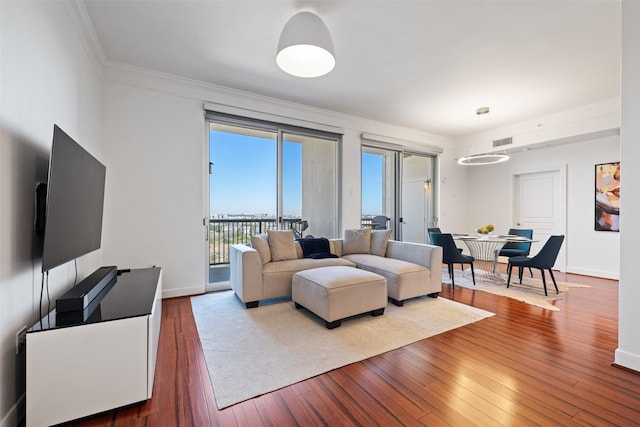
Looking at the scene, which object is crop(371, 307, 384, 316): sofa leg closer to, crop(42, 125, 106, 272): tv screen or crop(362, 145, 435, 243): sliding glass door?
crop(42, 125, 106, 272): tv screen

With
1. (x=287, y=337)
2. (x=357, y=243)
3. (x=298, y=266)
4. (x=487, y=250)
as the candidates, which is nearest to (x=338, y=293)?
(x=287, y=337)

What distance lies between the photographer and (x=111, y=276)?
7.55 ft

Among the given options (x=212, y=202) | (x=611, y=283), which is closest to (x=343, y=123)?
(x=212, y=202)

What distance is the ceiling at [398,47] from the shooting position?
7.61 feet

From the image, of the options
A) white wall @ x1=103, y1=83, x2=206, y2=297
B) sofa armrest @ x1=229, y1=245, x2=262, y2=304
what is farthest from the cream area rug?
white wall @ x1=103, y1=83, x2=206, y2=297

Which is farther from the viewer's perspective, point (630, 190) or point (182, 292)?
point (182, 292)

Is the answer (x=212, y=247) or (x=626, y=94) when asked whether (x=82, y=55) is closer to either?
(x=212, y=247)

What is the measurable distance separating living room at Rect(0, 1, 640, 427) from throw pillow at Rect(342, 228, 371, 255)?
63 centimetres

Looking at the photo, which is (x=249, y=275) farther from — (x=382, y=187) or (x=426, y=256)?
(x=382, y=187)

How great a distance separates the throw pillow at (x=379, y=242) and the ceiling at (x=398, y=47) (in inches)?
79.9

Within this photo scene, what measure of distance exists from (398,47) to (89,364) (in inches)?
Result: 137

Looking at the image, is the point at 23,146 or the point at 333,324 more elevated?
the point at 23,146

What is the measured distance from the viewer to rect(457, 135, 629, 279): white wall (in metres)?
4.58

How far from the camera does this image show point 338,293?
2.55 m
